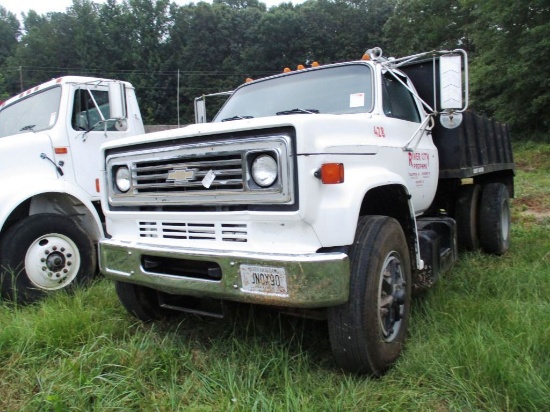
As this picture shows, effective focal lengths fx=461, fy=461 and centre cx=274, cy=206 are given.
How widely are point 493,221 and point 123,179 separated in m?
4.06

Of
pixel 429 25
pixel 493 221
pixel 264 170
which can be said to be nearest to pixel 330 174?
pixel 264 170

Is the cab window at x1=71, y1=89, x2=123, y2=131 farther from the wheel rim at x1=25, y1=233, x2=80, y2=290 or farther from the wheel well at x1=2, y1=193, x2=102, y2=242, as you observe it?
the wheel rim at x1=25, y1=233, x2=80, y2=290

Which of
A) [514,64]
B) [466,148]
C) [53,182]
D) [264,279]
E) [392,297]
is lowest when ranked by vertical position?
[392,297]

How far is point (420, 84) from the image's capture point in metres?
4.67

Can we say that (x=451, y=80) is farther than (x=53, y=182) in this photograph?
No

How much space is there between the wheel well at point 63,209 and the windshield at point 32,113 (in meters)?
0.72

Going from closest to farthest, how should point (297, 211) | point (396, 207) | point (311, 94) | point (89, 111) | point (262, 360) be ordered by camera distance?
1. point (297, 211)
2. point (262, 360)
3. point (396, 207)
4. point (311, 94)
5. point (89, 111)

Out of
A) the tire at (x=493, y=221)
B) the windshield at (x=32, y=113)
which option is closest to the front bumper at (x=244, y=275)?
the windshield at (x=32, y=113)

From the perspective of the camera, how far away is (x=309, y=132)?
2330 millimetres

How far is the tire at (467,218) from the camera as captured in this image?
5.17m

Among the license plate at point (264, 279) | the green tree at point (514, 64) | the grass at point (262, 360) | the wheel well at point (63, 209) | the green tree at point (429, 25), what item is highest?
the green tree at point (429, 25)

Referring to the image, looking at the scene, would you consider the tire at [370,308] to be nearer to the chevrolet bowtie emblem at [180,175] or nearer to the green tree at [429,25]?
the chevrolet bowtie emblem at [180,175]

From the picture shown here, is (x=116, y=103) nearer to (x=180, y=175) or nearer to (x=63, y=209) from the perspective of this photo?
(x=63, y=209)

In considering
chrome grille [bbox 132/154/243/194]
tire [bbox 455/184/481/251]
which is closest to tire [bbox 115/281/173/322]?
chrome grille [bbox 132/154/243/194]
